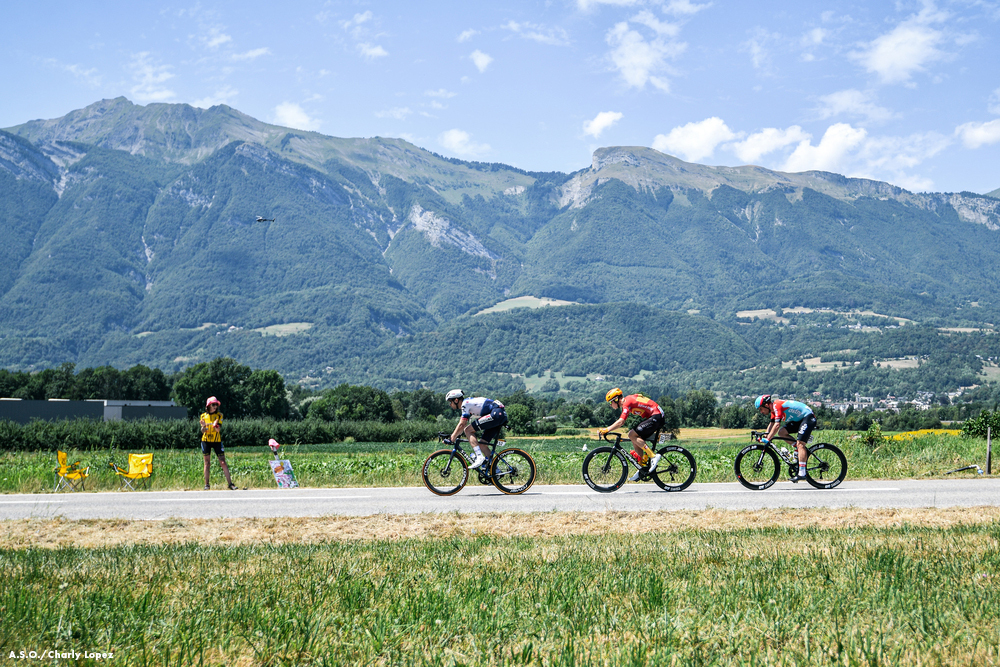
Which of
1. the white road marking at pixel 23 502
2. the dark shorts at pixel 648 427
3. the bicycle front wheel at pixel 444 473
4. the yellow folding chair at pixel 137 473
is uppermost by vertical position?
the dark shorts at pixel 648 427

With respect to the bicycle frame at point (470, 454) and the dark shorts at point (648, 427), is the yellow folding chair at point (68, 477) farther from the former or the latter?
the dark shorts at point (648, 427)

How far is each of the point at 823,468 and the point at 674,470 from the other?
3.19 metres

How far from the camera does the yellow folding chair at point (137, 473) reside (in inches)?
677

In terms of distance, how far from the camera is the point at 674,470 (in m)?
14.8

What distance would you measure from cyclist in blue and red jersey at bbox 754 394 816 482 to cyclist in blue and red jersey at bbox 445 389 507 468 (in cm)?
530

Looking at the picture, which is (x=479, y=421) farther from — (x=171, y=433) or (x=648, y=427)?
(x=171, y=433)

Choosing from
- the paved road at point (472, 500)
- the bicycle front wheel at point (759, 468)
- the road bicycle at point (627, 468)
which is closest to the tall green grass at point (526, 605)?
the paved road at point (472, 500)

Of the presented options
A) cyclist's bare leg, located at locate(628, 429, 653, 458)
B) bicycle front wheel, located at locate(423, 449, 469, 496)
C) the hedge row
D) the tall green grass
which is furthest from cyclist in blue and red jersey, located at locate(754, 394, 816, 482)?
the hedge row

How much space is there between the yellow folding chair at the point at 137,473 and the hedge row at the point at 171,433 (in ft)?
92.0

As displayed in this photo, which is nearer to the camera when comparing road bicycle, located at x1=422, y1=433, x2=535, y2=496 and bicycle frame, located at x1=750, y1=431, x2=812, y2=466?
road bicycle, located at x1=422, y1=433, x2=535, y2=496

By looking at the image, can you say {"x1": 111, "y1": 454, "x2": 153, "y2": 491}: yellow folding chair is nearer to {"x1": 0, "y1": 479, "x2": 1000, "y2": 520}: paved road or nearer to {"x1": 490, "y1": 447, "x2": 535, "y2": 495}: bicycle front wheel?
{"x1": 0, "y1": 479, "x2": 1000, "y2": 520}: paved road

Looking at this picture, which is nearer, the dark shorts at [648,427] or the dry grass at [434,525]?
the dry grass at [434,525]

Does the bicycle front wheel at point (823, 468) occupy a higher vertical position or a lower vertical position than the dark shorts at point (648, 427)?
lower

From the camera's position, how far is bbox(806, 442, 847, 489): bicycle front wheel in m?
15.1
